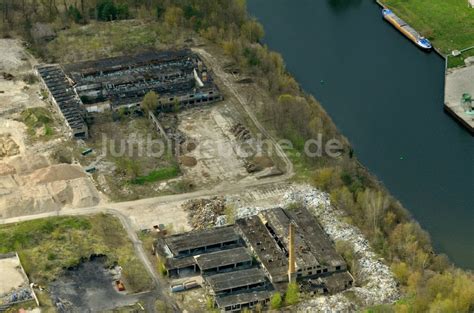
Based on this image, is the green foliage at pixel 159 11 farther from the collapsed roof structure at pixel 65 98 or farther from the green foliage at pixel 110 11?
the collapsed roof structure at pixel 65 98

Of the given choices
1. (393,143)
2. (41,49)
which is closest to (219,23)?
(41,49)

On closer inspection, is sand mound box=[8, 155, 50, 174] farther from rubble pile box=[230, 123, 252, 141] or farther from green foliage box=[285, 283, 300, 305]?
green foliage box=[285, 283, 300, 305]

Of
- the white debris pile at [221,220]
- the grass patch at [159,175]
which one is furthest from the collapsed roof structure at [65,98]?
the white debris pile at [221,220]

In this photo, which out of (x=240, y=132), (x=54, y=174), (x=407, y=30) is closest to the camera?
(x=54, y=174)

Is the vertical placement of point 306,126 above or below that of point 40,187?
below

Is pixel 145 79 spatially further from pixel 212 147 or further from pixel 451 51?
pixel 451 51

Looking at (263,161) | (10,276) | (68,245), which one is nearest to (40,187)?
(68,245)
